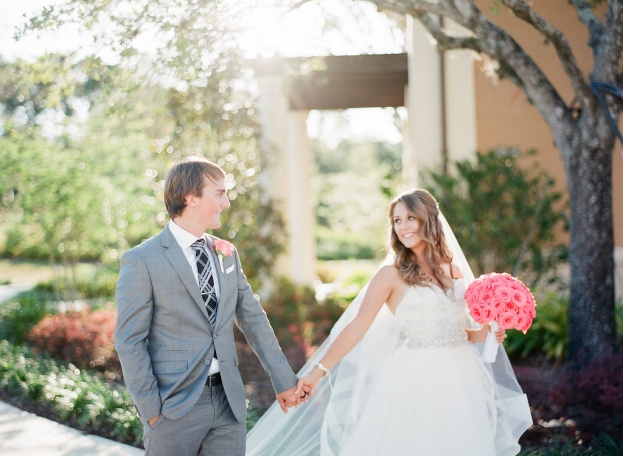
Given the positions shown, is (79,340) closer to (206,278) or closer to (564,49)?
(206,278)

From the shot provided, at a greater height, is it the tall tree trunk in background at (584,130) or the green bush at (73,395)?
the tall tree trunk in background at (584,130)

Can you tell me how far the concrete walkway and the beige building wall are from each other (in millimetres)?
6672

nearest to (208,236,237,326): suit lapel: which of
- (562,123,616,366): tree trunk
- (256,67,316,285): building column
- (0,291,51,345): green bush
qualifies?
(562,123,616,366): tree trunk

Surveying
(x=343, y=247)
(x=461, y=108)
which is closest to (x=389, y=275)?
(x=461, y=108)

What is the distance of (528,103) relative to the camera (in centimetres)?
980

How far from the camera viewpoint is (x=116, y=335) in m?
3.14

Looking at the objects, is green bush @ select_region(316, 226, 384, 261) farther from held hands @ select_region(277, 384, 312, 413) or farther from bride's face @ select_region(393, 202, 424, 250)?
held hands @ select_region(277, 384, 312, 413)

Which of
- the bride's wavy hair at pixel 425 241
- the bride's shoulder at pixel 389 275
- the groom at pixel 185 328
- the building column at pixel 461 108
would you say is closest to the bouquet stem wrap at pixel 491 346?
the bride's wavy hair at pixel 425 241

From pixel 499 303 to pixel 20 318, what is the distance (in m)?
7.50

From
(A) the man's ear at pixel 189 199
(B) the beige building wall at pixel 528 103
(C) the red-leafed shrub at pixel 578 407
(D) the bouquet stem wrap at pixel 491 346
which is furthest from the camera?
(B) the beige building wall at pixel 528 103

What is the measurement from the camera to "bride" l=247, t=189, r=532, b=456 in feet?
12.5

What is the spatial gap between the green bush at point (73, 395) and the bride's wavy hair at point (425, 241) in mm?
2524

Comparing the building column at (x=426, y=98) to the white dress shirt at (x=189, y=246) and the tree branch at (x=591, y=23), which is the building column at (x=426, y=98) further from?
the white dress shirt at (x=189, y=246)

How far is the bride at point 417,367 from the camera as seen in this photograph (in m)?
3.80
